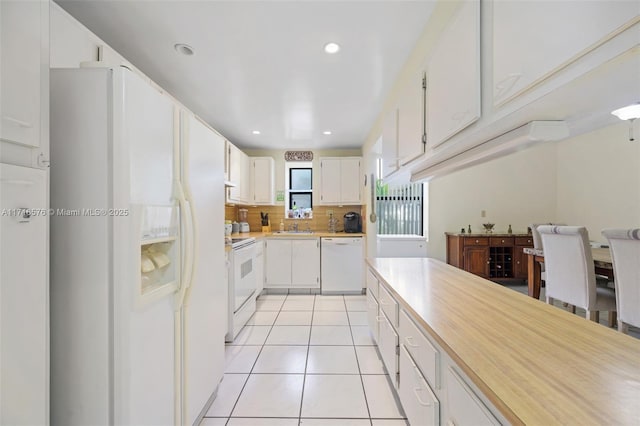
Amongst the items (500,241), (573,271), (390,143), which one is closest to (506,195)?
(500,241)

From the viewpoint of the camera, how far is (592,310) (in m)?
2.15

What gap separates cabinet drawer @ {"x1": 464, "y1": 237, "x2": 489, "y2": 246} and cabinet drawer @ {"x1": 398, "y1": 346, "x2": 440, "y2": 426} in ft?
12.2

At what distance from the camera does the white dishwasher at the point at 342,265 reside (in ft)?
13.3

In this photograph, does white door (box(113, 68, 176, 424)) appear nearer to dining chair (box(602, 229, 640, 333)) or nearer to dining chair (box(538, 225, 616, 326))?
dining chair (box(602, 229, 640, 333))

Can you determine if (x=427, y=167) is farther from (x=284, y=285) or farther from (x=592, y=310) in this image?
(x=284, y=285)

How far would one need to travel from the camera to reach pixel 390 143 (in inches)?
93.1

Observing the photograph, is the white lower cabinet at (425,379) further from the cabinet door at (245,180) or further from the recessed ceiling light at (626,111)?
the cabinet door at (245,180)

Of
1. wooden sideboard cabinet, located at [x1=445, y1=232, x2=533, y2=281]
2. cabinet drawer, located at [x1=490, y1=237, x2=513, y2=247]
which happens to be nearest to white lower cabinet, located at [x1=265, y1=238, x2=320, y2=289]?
wooden sideboard cabinet, located at [x1=445, y1=232, x2=533, y2=281]

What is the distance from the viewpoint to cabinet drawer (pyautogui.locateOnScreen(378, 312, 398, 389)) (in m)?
1.54

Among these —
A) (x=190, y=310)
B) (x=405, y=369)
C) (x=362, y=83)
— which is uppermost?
(x=362, y=83)

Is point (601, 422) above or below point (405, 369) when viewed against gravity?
above

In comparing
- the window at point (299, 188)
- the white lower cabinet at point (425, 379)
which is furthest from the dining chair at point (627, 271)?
the window at point (299, 188)

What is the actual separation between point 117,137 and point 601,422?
1.55 metres

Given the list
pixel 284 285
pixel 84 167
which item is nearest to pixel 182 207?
pixel 84 167
